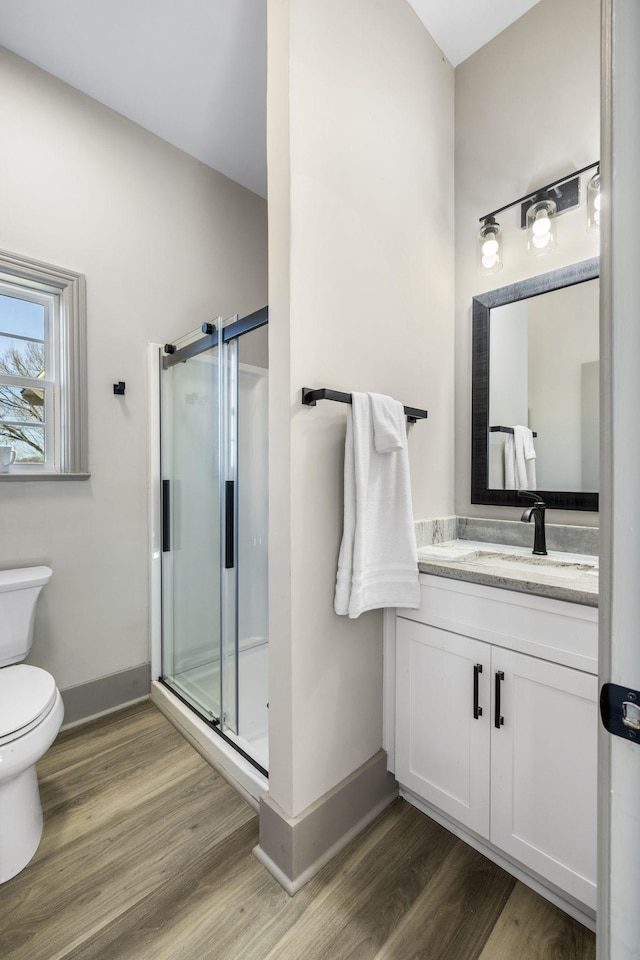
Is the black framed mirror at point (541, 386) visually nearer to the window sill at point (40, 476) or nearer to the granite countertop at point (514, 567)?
the granite countertop at point (514, 567)

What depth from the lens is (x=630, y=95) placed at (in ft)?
1.58

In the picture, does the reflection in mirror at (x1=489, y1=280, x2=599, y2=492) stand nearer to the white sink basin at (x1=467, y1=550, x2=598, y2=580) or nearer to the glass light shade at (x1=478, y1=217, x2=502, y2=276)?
the glass light shade at (x1=478, y1=217, x2=502, y2=276)

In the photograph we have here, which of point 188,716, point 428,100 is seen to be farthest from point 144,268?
point 188,716

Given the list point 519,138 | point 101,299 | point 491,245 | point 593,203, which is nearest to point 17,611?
point 101,299

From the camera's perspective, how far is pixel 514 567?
142cm

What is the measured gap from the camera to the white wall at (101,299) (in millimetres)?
1874

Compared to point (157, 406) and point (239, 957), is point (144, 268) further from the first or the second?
point (239, 957)

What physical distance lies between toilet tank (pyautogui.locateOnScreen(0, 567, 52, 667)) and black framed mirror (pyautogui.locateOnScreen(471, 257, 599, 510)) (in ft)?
6.08

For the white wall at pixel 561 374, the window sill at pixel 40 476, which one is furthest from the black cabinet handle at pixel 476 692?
the window sill at pixel 40 476

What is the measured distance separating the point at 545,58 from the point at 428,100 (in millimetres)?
444

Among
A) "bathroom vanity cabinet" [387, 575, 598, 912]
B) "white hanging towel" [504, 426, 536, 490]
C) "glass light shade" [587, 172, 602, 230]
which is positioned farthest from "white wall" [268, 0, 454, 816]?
"glass light shade" [587, 172, 602, 230]

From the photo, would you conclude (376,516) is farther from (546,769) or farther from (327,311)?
(546,769)

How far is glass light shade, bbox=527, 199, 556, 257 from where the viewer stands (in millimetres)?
1640

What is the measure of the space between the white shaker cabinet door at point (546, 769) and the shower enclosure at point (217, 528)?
853 mm
